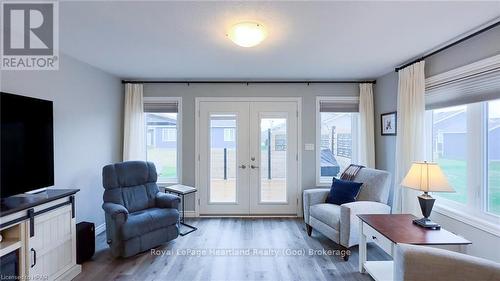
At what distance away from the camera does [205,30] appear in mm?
2377

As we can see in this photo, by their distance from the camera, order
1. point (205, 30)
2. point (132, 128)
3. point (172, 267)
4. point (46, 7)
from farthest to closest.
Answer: point (132, 128) < point (172, 267) < point (205, 30) < point (46, 7)

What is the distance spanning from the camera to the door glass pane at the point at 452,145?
271 centimetres

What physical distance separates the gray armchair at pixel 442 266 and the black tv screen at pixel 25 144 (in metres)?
2.94

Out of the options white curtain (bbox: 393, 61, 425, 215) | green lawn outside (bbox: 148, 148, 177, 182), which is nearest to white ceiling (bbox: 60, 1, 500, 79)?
white curtain (bbox: 393, 61, 425, 215)

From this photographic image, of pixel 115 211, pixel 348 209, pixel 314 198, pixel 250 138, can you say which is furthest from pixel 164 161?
pixel 348 209

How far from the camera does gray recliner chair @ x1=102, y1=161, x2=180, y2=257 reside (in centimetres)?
289

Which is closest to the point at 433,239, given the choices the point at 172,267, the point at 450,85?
the point at 450,85

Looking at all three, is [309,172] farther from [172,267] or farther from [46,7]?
[46,7]

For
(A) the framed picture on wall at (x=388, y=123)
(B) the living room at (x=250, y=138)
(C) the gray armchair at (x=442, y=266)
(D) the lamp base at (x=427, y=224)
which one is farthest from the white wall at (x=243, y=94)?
(C) the gray armchair at (x=442, y=266)

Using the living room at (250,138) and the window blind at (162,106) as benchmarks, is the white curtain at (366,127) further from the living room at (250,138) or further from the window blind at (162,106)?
the window blind at (162,106)

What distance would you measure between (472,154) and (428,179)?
0.75 metres

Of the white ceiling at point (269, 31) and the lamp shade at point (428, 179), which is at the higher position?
the white ceiling at point (269, 31)

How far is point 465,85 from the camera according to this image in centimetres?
253

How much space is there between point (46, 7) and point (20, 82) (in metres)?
0.97
